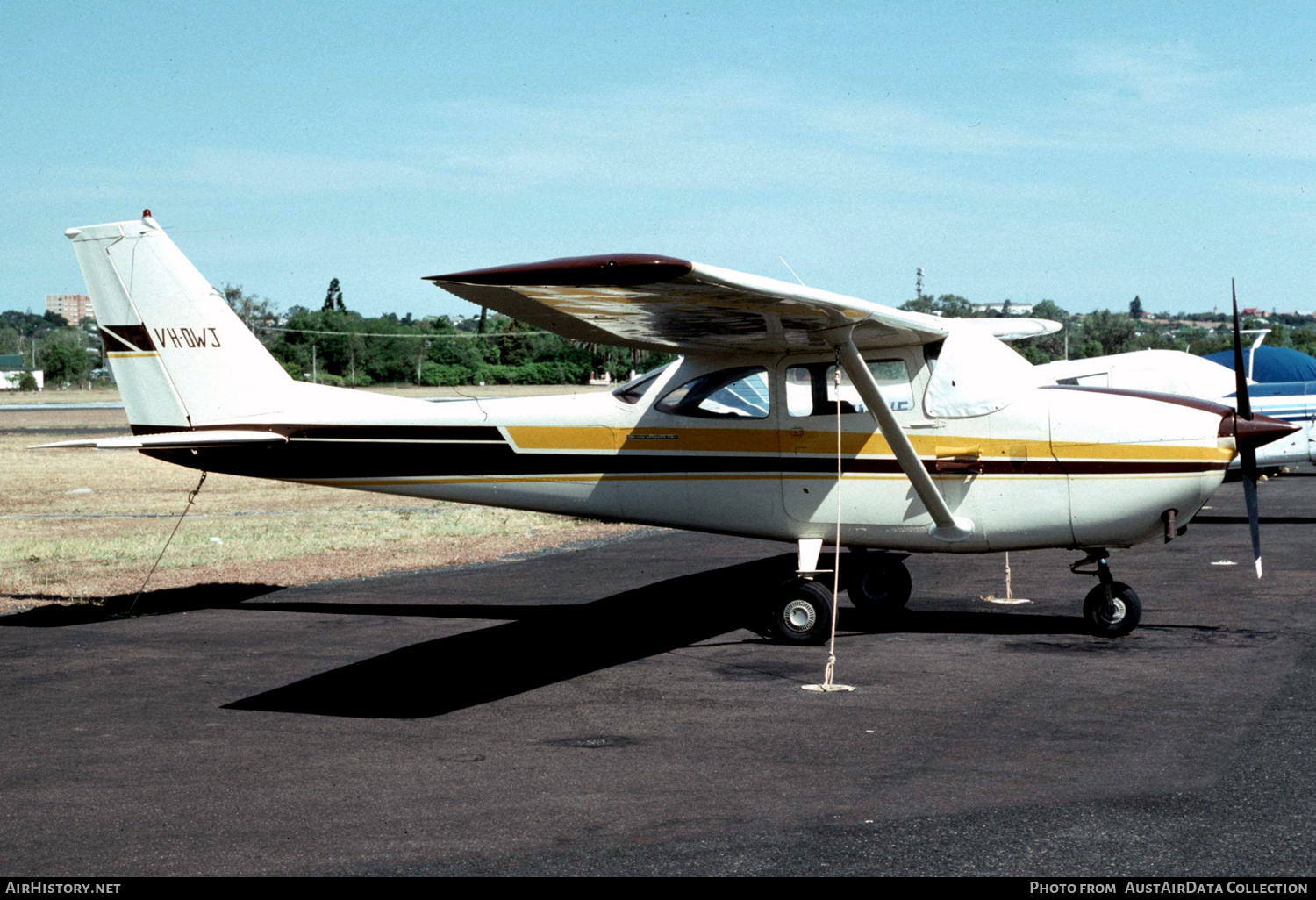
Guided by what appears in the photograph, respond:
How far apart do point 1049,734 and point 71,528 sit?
15476 mm

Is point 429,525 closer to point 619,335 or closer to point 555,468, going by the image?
point 555,468

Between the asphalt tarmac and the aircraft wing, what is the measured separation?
96.8 inches

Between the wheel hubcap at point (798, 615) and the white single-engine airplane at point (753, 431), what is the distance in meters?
0.02

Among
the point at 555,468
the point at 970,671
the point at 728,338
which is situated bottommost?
the point at 970,671

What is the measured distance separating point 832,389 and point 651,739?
405 cm

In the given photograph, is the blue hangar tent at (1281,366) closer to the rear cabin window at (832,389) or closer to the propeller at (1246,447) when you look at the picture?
the propeller at (1246,447)

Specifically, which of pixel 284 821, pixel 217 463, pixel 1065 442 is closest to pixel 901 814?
pixel 284 821

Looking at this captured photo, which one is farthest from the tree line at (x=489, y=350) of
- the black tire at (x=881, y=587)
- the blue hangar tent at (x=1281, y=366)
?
the black tire at (x=881, y=587)

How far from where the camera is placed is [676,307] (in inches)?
346

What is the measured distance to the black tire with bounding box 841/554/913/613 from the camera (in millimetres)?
11359

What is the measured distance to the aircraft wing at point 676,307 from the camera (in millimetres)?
6812

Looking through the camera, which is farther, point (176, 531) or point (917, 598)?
point (176, 531)

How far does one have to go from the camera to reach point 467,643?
33.3ft

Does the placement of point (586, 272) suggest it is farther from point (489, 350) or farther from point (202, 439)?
point (489, 350)
